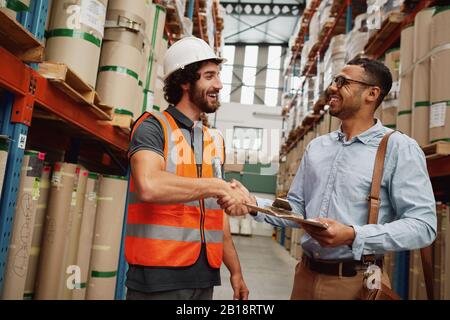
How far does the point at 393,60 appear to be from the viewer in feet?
12.0

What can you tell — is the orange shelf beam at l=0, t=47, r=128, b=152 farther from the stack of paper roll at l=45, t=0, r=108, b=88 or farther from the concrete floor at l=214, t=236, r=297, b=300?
the concrete floor at l=214, t=236, r=297, b=300

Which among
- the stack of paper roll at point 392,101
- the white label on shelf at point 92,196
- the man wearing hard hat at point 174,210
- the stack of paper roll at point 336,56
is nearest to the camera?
the man wearing hard hat at point 174,210

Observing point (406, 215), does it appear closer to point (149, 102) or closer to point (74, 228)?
point (74, 228)

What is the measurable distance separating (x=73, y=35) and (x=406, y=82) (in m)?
2.80

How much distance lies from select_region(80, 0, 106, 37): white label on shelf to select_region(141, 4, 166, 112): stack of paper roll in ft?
3.26

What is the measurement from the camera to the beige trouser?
1.68 metres

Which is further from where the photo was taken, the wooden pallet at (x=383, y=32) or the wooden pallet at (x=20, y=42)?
the wooden pallet at (x=383, y=32)

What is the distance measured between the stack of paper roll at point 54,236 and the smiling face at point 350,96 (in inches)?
77.8

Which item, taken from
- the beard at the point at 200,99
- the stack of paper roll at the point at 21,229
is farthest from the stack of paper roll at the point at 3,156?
the beard at the point at 200,99

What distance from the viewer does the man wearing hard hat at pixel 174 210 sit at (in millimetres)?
1494

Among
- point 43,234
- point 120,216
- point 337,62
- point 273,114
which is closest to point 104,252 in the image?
point 120,216

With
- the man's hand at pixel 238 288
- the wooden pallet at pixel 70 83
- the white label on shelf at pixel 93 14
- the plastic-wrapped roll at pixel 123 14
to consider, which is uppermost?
the plastic-wrapped roll at pixel 123 14

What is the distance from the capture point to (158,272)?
1561 mm

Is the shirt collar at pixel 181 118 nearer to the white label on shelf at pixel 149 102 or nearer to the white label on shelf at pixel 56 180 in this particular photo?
Result: the white label on shelf at pixel 56 180
